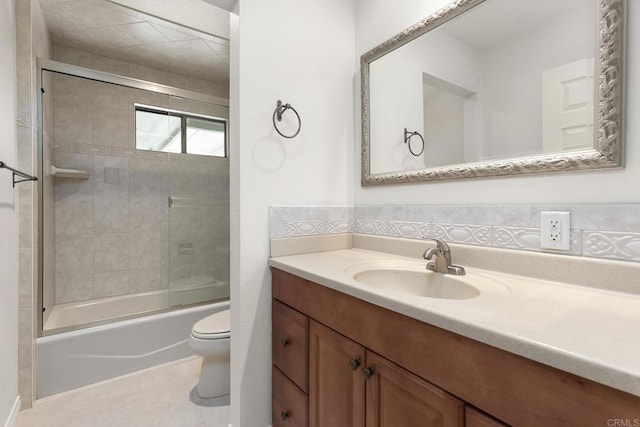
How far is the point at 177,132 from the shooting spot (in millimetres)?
2586

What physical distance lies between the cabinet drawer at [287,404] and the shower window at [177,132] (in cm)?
210

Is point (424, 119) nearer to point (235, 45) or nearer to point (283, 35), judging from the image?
point (283, 35)

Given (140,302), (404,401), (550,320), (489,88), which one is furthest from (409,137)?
(140,302)

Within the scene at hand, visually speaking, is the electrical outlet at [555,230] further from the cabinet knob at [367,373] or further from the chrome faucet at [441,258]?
the cabinet knob at [367,373]

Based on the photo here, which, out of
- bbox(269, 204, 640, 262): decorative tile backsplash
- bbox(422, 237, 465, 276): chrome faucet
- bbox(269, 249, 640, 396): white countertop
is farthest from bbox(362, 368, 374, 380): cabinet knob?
bbox(269, 204, 640, 262): decorative tile backsplash

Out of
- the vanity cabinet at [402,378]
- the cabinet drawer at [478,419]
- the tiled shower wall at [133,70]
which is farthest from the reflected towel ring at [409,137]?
the tiled shower wall at [133,70]

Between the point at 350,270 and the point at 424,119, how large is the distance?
795 mm

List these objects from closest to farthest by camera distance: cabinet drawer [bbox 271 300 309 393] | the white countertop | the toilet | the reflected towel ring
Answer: the white countertop < cabinet drawer [bbox 271 300 309 393] < the reflected towel ring < the toilet

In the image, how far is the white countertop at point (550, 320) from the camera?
1.43ft

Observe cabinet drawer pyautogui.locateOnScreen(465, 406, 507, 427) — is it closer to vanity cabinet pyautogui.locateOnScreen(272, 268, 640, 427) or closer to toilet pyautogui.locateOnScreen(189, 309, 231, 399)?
vanity cabinet pyautogui.locateOnScreen(272, 268, 640, 427)

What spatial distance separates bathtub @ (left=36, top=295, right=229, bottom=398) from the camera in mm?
1713

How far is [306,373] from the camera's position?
3.59 ft

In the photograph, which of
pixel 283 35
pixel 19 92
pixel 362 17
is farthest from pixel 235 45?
pixel 19 92

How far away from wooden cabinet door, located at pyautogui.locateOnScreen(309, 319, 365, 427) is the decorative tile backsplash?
541mm
